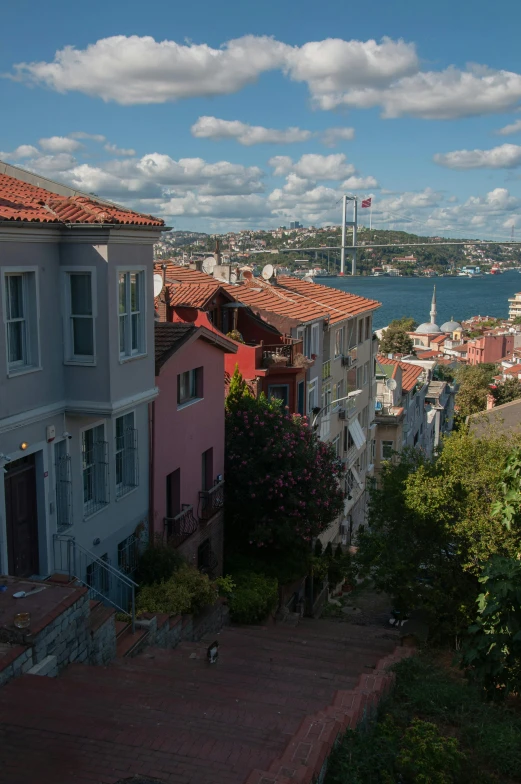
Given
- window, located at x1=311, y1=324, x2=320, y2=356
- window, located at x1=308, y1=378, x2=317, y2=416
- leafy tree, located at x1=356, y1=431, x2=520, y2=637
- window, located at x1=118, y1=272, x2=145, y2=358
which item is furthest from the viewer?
window, located at x1=311, y1=324, x2=320, y2=356

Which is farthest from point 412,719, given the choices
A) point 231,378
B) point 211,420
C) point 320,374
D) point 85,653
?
point 320,374

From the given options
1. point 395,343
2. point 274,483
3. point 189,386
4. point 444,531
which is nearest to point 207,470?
point 274,483

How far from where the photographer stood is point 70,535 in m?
13.7

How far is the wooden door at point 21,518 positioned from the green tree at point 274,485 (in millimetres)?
8208

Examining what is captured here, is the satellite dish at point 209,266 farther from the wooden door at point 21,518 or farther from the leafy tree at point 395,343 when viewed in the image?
the leafy tree at point 395,343

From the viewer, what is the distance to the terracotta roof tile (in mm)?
12125

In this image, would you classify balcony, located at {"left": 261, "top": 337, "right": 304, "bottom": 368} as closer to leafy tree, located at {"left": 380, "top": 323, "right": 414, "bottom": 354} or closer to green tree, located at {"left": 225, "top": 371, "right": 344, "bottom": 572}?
green tree, located at {"left": 225, "top": 371, "right": 344, "bottom": 572}

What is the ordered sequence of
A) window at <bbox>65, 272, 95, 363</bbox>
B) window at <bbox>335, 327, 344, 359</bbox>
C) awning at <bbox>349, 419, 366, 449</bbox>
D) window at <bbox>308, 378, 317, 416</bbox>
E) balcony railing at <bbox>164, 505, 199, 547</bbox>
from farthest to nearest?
awning at <bbox>349, 419, 366, 449</bbox> → window at <bbox>335, 327, 344, 359</bbox> → window at <bbox>308, 378, 317, 416</bbox> → balcony railing at <bbox>164, 505, 199, 547</bbox> → window at <bbox>65, 272, 95, 363</bbox>

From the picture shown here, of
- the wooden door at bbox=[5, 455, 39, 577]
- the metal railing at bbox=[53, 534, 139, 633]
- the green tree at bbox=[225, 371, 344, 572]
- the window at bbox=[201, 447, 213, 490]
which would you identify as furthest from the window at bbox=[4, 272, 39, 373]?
the green tree at bbox=[225, 371, 344, 572]

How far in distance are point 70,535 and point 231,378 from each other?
10.3 metres

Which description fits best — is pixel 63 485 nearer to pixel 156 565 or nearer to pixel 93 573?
pixel 93 573

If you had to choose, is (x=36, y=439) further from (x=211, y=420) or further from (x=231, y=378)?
(x=231, y=378)

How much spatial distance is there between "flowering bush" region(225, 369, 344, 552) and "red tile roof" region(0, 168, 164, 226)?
27.1ft

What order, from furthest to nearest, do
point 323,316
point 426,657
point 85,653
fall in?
point 323,316
point 426,657
point 85,653
